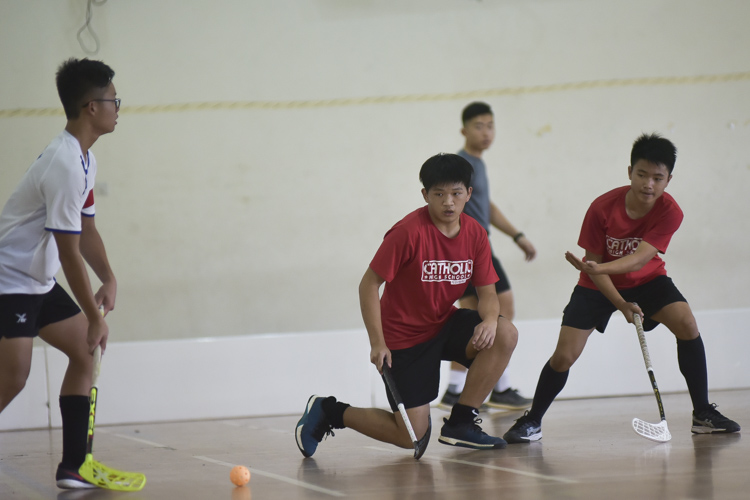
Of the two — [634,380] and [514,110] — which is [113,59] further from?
[634,380]

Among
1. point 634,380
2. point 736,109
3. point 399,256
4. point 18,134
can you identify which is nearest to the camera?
point 399,256

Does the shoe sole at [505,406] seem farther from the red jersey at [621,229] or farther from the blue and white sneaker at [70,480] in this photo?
the blue and white sneaker at [70,480]

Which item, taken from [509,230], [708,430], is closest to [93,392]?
[708,430]

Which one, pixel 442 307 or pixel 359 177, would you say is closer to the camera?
pixel 442 307

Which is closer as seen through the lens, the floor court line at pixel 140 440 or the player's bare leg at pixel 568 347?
the player's bare leg at pixel 568 347

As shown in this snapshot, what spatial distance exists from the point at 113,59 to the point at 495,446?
3.53m

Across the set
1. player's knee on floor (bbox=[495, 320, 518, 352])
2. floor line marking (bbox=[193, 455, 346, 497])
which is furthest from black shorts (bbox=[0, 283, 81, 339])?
player's knee on floor (bbox=[495, 320, 518, 352])

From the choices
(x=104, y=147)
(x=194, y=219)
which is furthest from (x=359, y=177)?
(x=104, y=147)

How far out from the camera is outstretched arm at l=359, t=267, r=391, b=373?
2.57 m

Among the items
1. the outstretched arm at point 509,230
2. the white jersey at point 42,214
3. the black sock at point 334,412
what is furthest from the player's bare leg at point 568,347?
the white jersey at point 42,214

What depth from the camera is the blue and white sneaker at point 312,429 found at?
2.81 m

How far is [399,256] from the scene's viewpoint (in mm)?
2689

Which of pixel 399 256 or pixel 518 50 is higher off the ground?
pixel 518 50

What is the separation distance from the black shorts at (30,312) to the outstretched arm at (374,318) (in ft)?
3.01
